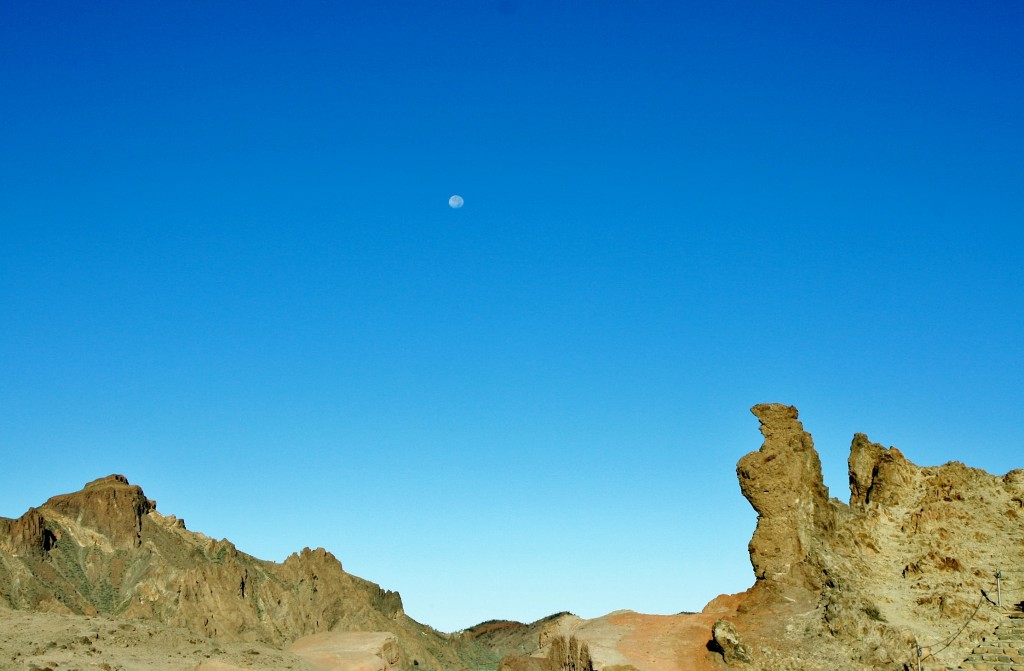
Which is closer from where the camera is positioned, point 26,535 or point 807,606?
point 807,606

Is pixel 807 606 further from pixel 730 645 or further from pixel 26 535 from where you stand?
pixel 26 535

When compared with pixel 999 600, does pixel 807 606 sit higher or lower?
higher

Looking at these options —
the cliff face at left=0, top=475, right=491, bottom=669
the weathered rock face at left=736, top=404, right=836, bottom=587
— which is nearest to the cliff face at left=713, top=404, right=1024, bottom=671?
the weathered rock face at left=736, top=404, right=836, bottom=587

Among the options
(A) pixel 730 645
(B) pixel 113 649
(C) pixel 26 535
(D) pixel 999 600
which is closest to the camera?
(D) pixel 999 600

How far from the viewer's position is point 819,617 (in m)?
49.4

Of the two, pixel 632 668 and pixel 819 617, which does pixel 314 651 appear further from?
pixel 819 617

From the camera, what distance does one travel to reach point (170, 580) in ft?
383

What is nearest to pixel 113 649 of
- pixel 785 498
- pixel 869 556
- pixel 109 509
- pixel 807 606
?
pixel 807 606

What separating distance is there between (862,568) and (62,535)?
325ft

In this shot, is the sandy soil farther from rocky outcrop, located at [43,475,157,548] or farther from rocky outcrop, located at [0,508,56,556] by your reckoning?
rocky outcrop, located at [43,475,157,548]

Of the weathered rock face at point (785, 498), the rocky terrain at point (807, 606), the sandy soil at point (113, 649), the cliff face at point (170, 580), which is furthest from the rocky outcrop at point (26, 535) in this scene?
the weathered rock face at point (785, 498)

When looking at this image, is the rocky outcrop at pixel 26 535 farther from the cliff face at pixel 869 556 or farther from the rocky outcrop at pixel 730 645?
the rocky outcrop at pixel 730 645

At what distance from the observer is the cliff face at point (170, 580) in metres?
→ 109

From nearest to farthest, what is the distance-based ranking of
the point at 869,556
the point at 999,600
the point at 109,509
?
1. the point at 999,600
2. the point at 869,556
3. the point at 109,509
